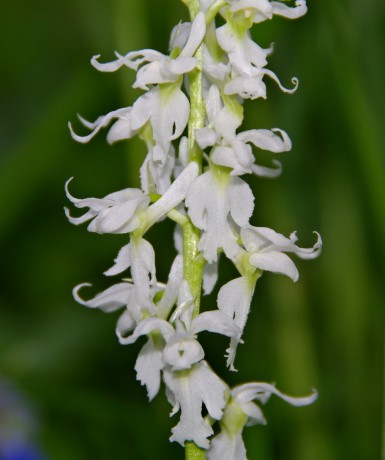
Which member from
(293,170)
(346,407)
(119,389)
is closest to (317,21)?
(293,170)

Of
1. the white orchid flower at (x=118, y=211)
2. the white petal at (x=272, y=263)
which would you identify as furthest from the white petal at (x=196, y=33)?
the white petal at (x=272, y=263)

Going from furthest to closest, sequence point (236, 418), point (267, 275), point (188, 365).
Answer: point (267, 275), point (236, 418), point (188, 365)

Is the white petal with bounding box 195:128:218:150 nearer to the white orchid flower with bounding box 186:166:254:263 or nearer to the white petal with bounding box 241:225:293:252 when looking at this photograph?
the white orchid flower with bounding box 186:166:254:263

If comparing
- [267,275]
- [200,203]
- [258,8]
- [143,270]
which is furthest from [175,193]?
[267,275]

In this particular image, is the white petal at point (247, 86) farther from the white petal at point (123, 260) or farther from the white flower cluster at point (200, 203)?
the white petal at point (123, 260)

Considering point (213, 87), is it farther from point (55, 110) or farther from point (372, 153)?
point (55, 110)

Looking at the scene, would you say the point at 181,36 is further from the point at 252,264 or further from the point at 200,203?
the point at 252,264

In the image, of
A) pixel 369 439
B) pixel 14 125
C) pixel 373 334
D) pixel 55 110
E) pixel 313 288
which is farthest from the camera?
pixel 14 125
